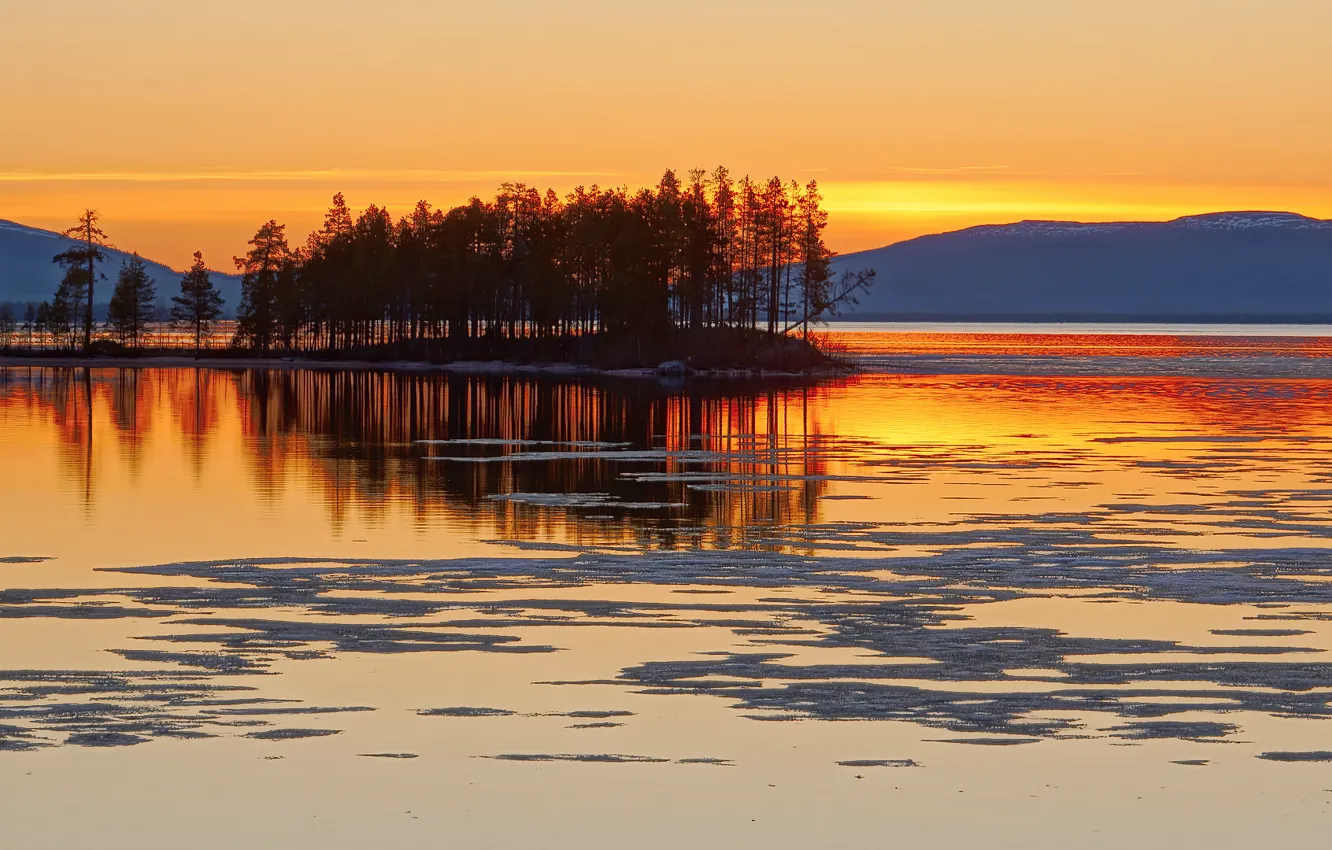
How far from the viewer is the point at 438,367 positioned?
5733 inches

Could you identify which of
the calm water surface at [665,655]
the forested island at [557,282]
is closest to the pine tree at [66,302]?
the forested island at [557,282]

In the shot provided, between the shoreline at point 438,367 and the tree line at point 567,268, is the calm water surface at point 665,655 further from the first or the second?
the tree line at point 567,268

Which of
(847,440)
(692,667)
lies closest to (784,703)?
(692,667)

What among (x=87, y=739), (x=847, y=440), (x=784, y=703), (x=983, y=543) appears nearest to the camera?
(x=87, y=739)

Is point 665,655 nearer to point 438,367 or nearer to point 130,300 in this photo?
point 438,367

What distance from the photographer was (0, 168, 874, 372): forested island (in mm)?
143750

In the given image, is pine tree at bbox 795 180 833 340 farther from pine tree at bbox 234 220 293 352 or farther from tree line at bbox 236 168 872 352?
pine tree at bbox 234 220 293 352

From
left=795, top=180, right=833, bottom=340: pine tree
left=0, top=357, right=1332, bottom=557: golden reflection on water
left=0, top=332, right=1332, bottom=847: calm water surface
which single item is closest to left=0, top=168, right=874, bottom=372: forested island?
left=795, top=180, right=833, bottom=340: pine tree

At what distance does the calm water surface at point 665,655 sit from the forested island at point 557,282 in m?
97.2

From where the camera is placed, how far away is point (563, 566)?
24625mm

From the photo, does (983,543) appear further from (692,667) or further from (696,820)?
(696,820)

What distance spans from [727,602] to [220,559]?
26.5 ft

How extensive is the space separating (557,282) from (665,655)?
463 feet

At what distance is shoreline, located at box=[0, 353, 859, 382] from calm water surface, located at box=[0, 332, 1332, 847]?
7865 cm
